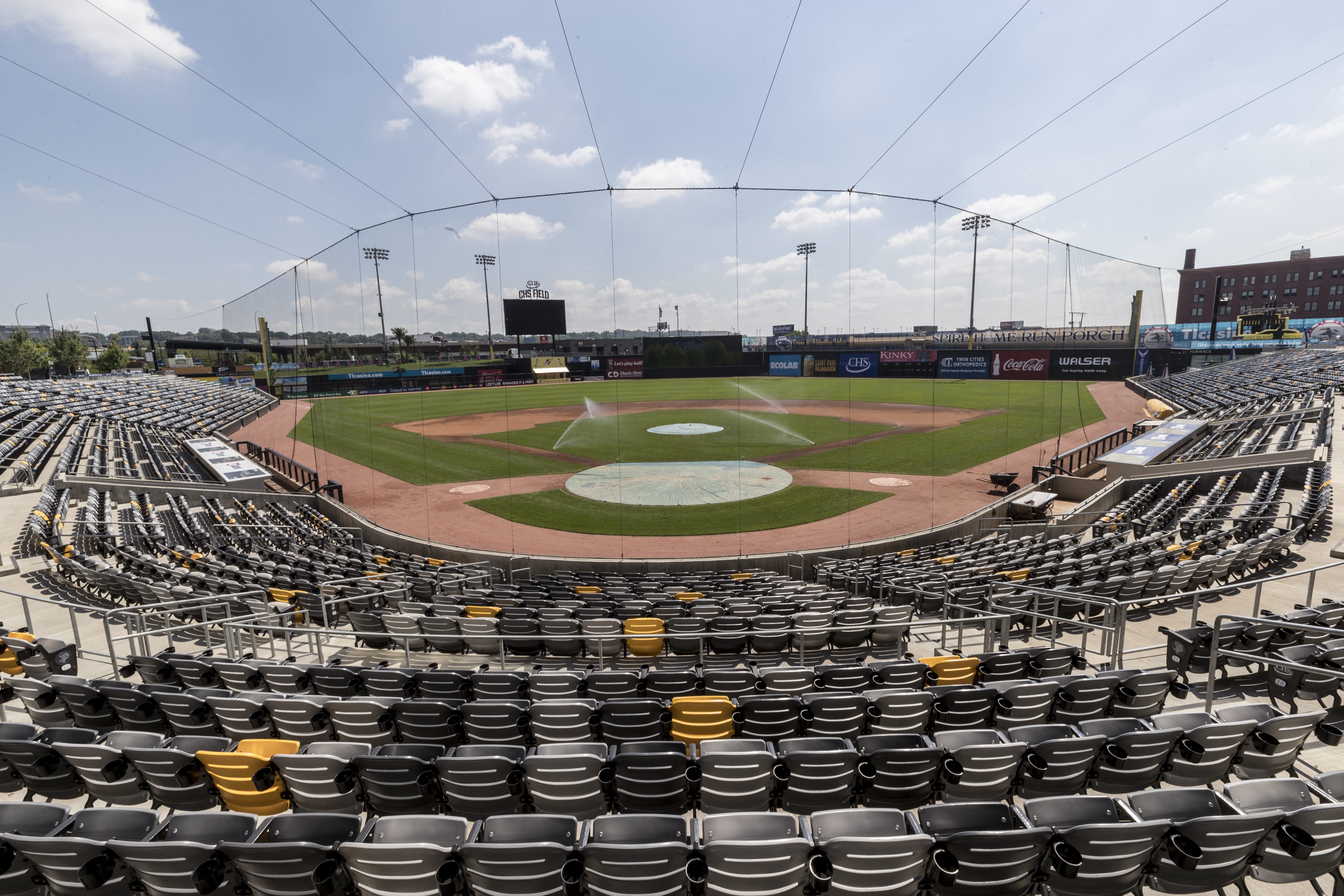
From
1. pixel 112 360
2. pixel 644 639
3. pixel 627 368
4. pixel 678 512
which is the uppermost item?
pixel 112 360

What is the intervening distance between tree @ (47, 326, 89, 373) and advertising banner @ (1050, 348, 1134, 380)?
13360 centimetres

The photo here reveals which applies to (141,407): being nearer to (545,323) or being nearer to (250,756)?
(545,323)

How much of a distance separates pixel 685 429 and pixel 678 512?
58.3 feet

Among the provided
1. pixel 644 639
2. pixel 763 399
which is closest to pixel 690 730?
pixel 644 639

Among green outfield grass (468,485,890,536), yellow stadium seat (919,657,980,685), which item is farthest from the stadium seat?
green outfield grass (468,485,890,536)

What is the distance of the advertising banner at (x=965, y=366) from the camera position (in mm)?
64125

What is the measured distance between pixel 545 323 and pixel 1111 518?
5974 centimetres

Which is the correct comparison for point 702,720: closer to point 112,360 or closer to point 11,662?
point 11,662

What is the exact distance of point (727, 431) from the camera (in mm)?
38094

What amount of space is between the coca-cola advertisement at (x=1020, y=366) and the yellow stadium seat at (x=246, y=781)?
70424 mm

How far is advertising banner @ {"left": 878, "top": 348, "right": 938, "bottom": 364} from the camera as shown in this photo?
6988cm

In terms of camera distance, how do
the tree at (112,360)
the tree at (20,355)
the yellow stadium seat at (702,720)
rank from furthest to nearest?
the tree at (112,360), the tree at (20,355), the yellow stadium seat at (702,720)

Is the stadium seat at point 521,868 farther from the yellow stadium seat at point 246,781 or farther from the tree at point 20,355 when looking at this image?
the tree at point 20,355

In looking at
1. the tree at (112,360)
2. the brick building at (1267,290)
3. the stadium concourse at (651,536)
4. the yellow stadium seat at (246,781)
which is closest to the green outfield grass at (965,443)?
the stadium concourse at (651,536)
